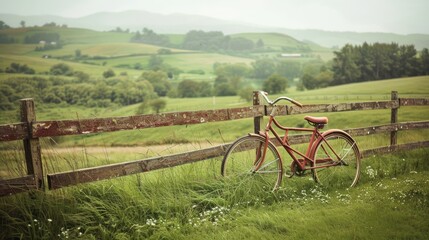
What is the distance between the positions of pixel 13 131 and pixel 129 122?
1523 millimetres

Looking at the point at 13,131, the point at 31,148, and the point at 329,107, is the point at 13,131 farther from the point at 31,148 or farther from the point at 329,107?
the point at 329,107

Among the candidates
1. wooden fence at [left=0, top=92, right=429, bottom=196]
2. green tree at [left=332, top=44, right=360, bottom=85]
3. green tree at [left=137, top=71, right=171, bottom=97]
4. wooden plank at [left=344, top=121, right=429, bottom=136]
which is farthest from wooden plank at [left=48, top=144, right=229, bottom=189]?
green tree at [left=137, top=71, right=171, bottom=97]

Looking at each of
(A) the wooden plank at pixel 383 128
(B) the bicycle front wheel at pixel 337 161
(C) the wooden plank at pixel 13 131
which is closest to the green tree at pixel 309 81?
(A) the wooden plank at pixel 383 128

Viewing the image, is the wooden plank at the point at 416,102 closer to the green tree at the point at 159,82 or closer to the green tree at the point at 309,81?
the green tree at the point at 309,81

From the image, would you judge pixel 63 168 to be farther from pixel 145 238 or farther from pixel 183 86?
pixel 183 86

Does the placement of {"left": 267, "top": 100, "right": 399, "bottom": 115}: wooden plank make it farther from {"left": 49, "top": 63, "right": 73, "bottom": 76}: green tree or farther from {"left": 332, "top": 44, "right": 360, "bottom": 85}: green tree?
{"left": 49, "top": 63, "right": 73, "bottom": 76}: green tree

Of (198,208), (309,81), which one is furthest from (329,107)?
(309,81)

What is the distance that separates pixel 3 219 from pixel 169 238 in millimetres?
2117

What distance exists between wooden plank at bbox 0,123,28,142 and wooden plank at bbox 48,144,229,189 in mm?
625

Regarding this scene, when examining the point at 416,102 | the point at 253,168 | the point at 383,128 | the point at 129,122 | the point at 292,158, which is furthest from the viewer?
the point at 416,102

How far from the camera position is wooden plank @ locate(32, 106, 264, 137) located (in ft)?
14.7

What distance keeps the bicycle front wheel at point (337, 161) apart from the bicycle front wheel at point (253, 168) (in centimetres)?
89

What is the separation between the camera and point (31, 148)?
438 cm

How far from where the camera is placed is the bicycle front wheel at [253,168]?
576cm
